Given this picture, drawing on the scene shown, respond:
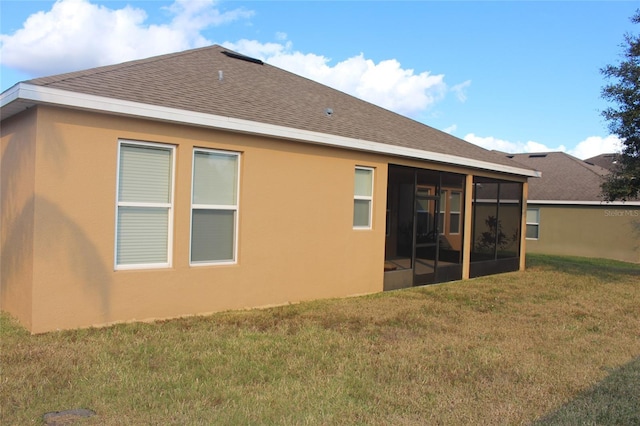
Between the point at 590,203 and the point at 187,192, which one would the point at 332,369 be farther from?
the point at 590,203

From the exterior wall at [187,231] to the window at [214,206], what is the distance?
0.15 m

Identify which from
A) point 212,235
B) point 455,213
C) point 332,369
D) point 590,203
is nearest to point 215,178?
point 212,235

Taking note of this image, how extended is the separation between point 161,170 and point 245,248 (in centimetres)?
187

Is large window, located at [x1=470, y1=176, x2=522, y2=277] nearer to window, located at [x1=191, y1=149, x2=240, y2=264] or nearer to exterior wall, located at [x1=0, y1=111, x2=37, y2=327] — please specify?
window, located at [x1=191, y1=149, x2=240, y2=264]

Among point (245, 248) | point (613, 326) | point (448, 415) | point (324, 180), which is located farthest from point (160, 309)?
point (613, 326)

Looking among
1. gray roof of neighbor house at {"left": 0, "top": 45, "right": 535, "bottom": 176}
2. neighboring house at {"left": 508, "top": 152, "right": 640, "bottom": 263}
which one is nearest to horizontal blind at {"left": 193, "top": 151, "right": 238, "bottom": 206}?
gray roof of neighbor house at {"left": 0, "top": 45, "right": 535, "bottom": 176}

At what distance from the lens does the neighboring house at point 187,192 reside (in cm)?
633

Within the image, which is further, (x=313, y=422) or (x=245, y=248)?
(x=245, y=248)

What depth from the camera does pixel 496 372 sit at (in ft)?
17.7

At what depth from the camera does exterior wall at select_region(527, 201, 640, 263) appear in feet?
69.1

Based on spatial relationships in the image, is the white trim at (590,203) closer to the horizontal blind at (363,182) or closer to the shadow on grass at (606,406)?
the horizontal blind at (363,182)

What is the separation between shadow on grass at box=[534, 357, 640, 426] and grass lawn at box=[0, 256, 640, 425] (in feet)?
0.06

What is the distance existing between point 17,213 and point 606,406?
7318 mm

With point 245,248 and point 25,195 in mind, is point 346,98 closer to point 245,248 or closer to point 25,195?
point 245,248
